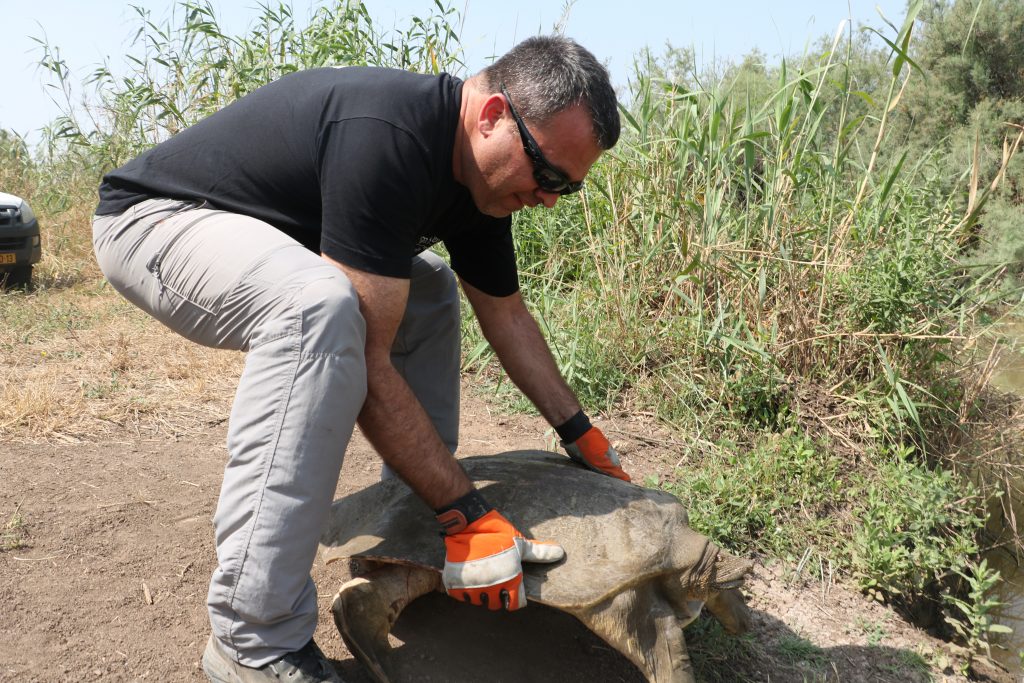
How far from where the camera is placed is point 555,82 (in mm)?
2014

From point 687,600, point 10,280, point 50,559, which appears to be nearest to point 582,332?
point 687,600

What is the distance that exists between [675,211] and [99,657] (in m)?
3.18

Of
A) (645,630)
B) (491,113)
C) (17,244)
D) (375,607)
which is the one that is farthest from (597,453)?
(17,244)

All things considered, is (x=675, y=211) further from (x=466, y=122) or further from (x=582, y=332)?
(x=466, y=122)

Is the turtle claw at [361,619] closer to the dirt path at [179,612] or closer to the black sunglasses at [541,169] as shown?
the dirt path at [179,612]

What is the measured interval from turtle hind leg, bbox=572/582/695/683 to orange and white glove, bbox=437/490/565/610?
0.67 feet

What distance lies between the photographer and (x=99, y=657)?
7.14 ft

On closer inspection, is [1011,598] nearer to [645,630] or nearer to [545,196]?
[645,630]

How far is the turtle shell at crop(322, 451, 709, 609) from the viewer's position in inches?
83.7

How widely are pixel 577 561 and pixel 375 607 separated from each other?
0.53 metres

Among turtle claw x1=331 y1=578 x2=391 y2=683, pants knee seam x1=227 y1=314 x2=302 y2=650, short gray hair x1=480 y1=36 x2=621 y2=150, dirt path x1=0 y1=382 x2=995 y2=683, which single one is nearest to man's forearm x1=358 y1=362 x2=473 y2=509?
pants knee seam x1=227 y1=314 x2=302 y2=650

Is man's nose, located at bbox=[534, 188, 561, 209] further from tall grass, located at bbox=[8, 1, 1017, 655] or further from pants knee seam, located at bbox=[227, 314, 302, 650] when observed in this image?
tall grass, located at bbox=[8, 1, 1017, 655]

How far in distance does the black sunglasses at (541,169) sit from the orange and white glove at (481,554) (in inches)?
32.0

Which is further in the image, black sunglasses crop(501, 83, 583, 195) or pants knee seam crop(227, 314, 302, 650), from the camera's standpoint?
black sunglasses crop(501, 83, 583, 195)
